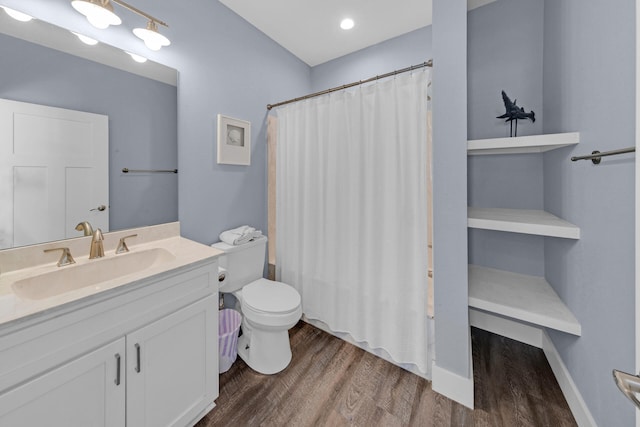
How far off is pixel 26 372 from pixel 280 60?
264 cm

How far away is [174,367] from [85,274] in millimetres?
598

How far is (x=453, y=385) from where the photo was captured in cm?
141

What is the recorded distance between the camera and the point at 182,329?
1.15 meters

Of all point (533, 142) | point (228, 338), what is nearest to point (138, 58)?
point (228, 338)

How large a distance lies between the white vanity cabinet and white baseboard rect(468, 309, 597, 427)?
1837 mm

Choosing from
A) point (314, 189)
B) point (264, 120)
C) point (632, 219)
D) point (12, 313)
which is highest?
point (264, 120)

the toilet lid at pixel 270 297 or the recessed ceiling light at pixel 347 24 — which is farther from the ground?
the recessed ceiling light at pixel 347 24

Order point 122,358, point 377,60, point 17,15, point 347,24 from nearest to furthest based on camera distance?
1. point 122,358
2. point 17,15
3. point 347,24
4. point 377,60

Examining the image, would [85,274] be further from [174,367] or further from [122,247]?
[174,367]

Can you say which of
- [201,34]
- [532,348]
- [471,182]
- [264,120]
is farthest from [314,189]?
[532,348]

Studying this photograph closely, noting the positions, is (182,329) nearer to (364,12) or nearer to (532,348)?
(532,348)

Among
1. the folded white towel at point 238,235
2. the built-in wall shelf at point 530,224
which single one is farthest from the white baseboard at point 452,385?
the folded white towel at point 238,235

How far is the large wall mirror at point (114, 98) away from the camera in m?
1.08

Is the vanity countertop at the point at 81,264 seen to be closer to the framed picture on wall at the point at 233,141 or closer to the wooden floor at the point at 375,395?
the framed picture on wall at the point at 233,141
